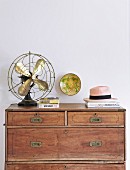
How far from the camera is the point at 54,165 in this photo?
2748mm

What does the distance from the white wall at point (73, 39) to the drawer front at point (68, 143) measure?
0.56 meters

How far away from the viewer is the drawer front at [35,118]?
2750 mm

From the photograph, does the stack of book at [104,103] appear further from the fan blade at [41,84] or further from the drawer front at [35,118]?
the fan blade at [41,84]

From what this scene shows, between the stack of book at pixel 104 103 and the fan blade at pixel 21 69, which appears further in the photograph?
the fan blade at pixel 21 69

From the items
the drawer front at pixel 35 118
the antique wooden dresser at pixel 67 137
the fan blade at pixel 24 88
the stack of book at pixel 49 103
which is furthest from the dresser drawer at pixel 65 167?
the fan blade at pixel 24 88

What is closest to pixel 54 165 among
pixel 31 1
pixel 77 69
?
pixel 77 69

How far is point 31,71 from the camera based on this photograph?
324 centimetres

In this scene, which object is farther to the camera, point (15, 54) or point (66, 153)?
point (15, 54)

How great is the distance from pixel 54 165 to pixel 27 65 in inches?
41.6

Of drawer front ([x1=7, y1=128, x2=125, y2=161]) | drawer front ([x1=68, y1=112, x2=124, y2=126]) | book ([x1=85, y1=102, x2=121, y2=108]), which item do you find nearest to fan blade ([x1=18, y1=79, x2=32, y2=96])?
drawer front ([x1=7, y1=128, x2=125, y2=161])

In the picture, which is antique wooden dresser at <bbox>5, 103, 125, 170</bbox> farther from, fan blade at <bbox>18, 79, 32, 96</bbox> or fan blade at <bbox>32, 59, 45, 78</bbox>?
fan blade at <bbox>32, 59, 45, 78</bbox>

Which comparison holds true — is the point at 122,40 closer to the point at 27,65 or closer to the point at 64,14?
the point at 64,14

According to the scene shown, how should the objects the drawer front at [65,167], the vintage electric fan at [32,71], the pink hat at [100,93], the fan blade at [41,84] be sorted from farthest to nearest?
1. the vintage electric fan at [32,71]
2. the fan blade at [41,84]
3. the pink hat at [100,93]
4. the drawer front at [65,167]

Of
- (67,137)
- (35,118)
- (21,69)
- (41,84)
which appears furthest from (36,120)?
(21,69)
